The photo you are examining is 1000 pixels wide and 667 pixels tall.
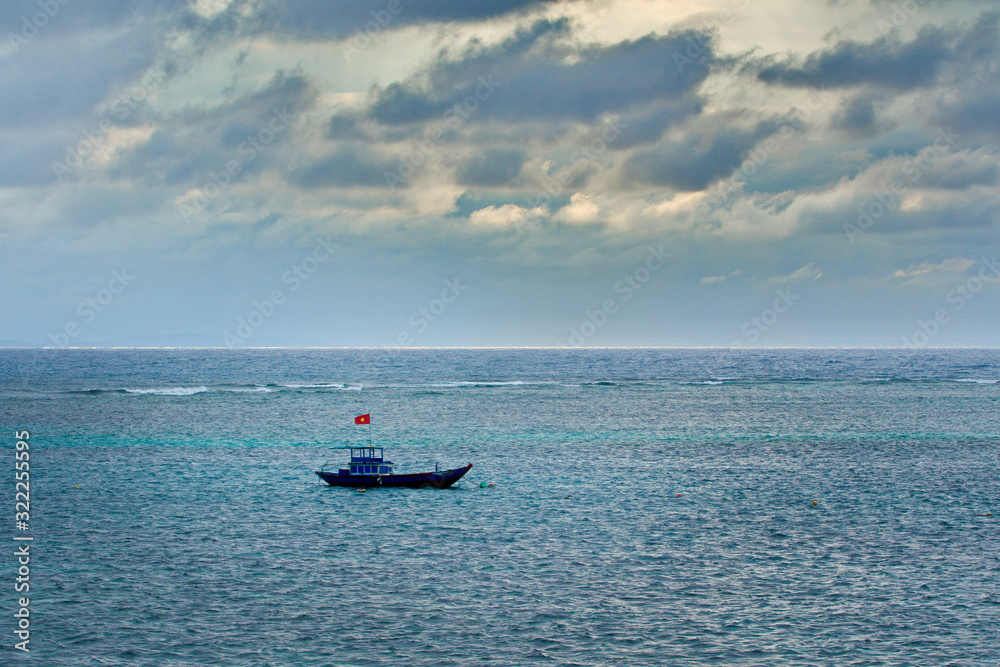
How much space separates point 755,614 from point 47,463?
60938 millimetres

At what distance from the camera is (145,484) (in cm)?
5997

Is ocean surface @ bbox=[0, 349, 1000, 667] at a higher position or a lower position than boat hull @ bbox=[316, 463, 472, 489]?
lower

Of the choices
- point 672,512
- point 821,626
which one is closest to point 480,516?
point 672,512

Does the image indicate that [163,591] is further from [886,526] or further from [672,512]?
[886,526]

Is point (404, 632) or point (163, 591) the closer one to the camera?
point (404, 632)

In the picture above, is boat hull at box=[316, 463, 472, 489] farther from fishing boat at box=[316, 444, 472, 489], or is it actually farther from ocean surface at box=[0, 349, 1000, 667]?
ocean surface at box=[0, 349, 1000, 667]

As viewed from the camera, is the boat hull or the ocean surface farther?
the boat hull

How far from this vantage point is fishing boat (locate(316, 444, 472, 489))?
195ft

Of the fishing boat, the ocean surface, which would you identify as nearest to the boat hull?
the fishing boat

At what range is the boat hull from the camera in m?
59.2

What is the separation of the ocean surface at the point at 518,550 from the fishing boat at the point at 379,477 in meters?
0.93

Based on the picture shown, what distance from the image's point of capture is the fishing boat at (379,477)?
59.3m

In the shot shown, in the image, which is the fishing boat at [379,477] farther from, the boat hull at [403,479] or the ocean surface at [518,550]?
the ocean surface at [518,550]

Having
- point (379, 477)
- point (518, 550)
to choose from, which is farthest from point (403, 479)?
point (518, 550)
